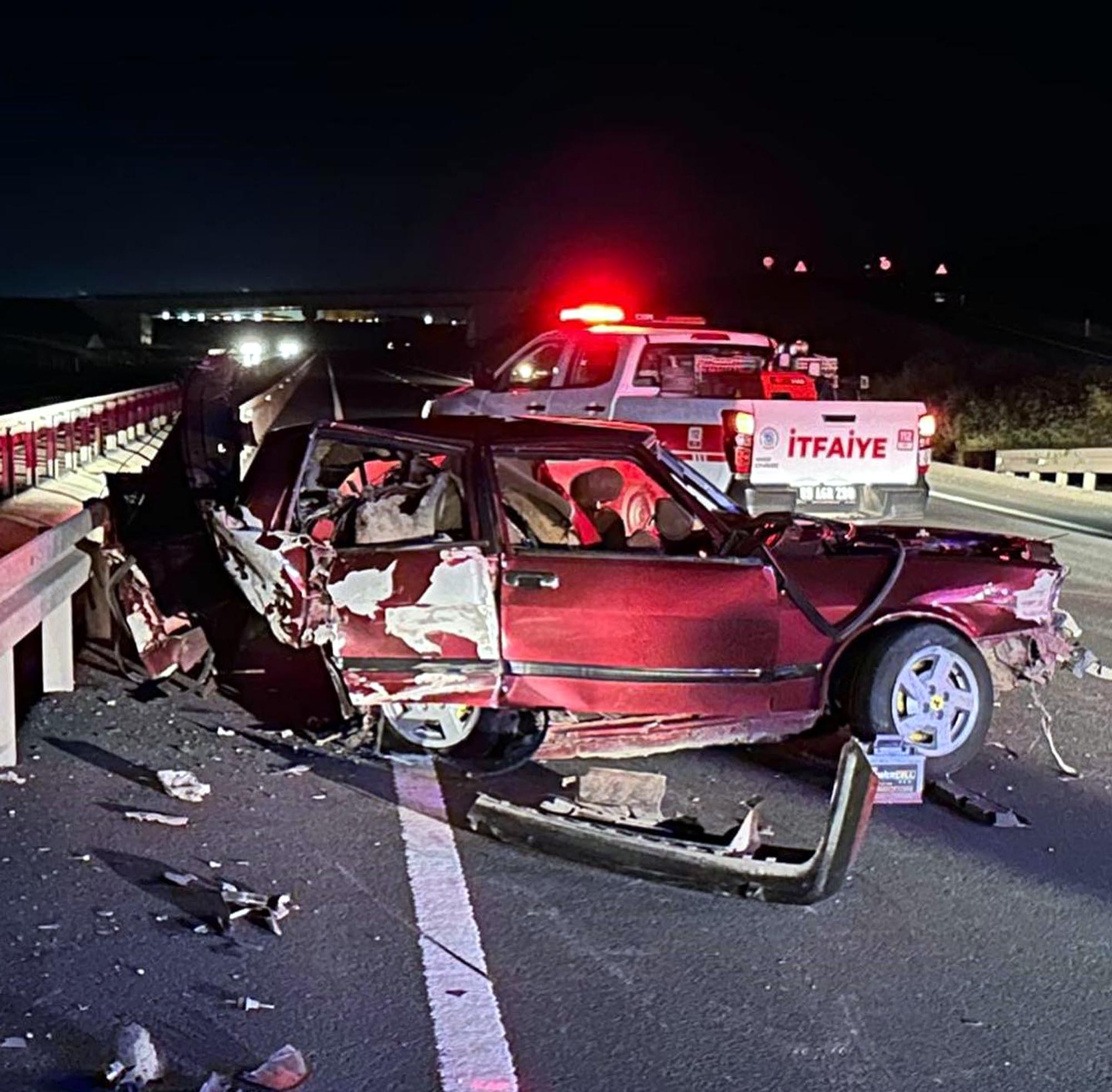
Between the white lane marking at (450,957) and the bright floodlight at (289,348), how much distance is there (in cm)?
6397

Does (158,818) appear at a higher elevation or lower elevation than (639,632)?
lower

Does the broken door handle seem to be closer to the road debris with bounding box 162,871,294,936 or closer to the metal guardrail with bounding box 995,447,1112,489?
the road debris with bounding box 162,871,294,936

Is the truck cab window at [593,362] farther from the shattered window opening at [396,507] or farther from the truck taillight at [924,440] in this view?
the shattered window opening at [396,507]

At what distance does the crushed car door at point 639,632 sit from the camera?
22.2ft

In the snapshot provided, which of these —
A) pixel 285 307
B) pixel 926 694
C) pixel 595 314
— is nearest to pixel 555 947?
pixel 926 694

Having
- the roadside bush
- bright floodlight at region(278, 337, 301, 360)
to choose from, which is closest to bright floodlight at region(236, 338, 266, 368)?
bright floodlight at region(278, 337, 301, 360)

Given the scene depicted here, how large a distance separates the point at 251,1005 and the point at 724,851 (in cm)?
198

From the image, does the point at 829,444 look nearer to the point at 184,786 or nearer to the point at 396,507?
the point at 396,507

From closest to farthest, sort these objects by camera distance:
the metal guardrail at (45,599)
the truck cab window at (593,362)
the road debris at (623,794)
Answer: the road debris at (623,794), the metal guardrail at (45,599), the truck cab window at (593,362)

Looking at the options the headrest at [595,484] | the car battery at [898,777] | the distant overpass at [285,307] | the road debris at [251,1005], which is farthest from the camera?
the distant overpass at [285,307]

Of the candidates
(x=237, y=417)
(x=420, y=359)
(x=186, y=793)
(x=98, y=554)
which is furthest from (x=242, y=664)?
(x=420, y=359)

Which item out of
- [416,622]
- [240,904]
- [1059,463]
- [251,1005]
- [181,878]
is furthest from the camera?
[1059,463]

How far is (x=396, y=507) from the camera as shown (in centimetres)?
724

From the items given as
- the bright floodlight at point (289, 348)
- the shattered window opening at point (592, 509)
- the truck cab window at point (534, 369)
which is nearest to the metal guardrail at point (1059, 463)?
the truck cab window at point (534, 369)
